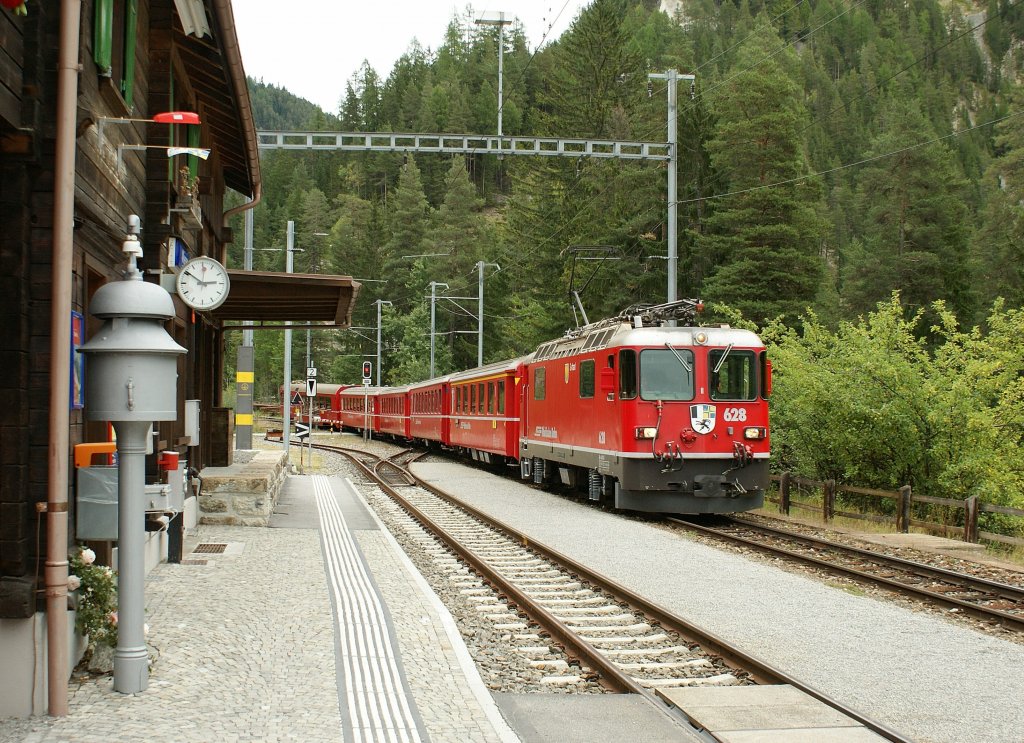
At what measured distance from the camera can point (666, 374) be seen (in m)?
16.3

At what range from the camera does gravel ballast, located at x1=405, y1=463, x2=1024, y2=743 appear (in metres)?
6.36

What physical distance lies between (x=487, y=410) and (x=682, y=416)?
38.6 feet

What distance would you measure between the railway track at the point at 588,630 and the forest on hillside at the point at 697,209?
26.2 ft

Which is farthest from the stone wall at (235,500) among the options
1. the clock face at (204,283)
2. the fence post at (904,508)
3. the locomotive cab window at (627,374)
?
the fence post at (904,508)

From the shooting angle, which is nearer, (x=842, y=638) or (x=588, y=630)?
(x=842, y=638)

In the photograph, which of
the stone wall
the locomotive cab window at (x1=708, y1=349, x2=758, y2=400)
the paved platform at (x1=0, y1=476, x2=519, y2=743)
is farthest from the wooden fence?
the stone wall

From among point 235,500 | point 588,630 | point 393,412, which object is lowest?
point 588,630

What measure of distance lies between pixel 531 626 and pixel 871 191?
57.0m

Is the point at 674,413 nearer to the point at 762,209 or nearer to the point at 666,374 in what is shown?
the point at 666,374

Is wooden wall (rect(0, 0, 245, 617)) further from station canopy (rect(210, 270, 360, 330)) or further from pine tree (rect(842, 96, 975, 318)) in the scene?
pine tree (rect(842, 96, 975, 318))

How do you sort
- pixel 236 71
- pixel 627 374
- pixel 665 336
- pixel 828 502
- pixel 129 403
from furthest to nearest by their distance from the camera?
pixel 828 502
pixel 665 336
pixel 627 374
pixel 236 71
pixel 129 403

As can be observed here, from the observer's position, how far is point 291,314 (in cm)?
1986

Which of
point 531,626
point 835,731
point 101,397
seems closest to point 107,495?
point 101,397

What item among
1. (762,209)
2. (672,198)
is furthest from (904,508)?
(762,209)
